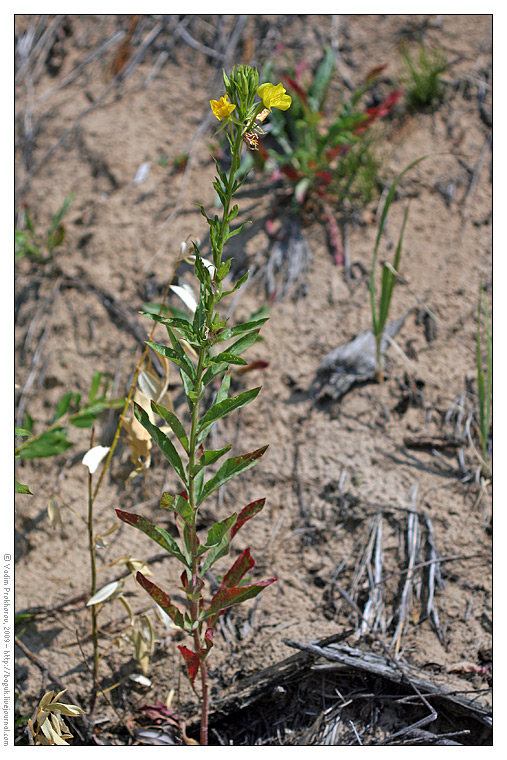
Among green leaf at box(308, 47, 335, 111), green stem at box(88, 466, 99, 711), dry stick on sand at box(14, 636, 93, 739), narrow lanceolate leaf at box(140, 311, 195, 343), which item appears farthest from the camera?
green leaf at box(308, 47, 335, 111)

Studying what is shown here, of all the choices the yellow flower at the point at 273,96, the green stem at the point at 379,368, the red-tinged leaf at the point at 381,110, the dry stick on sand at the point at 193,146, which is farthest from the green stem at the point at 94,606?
the red-tinged leaf at the point at 381,110

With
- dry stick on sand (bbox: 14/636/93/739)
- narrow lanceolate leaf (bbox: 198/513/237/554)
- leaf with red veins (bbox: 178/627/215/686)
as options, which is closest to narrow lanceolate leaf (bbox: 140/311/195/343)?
narrow lanceolate leaf (bbox: 198/513/237/554)

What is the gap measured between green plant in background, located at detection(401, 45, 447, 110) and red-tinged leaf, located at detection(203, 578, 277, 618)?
268 centimetres

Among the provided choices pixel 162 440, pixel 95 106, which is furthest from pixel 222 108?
pixel 95 106

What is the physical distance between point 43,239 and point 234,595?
2320 millimetres

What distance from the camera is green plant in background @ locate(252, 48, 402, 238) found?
2.77 m

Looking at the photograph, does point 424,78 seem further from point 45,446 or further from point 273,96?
point 45,446

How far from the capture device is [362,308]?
2.58m

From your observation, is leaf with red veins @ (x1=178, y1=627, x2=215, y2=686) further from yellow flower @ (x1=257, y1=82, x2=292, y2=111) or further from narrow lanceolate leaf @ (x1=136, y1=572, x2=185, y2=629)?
yellow flower @ (x1=257, y1=82, x2=292, y2=111)

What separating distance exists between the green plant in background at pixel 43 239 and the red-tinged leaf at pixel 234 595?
2.03 metres

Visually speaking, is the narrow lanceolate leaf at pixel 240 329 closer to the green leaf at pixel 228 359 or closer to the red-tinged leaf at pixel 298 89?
the green leaf at pixel 228 359

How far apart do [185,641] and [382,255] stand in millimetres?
1848

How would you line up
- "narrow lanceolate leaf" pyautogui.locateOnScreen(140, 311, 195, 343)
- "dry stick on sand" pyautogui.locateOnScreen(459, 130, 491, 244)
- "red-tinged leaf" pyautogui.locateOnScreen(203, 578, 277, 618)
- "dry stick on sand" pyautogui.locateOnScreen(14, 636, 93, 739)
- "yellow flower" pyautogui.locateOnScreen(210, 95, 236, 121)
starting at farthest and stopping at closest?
1. "dry stick on sand" pyautogui.locateOnScreen(459, 130, 491, 244)
2. "dry stick on sand" pyautogui.locateOnScreen(14, 636, 93, 739)
3. "red-tinged leaf" pyautogui.locateOnScreen(203, 578, 277, 618)
4. "narrow lanceolate leaf" pyautogui.locateOnScreen(140, 311, 195, 343)
5. "yellow flower" pyautogui.locateOnScreen(210, 95, 236, 121)

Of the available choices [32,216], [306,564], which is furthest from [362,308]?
[32,216]
